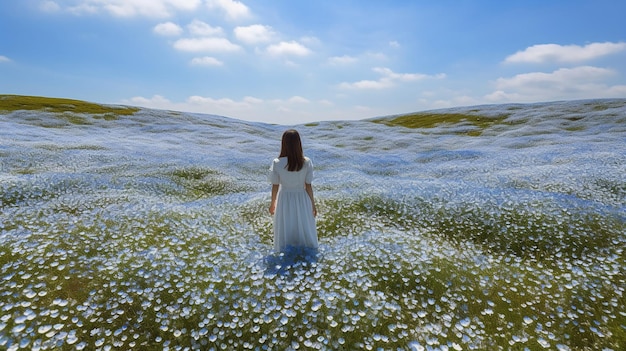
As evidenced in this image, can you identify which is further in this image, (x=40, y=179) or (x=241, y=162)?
(x=241, y=162)

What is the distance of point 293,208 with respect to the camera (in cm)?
1142

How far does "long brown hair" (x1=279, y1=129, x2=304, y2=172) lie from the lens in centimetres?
1062

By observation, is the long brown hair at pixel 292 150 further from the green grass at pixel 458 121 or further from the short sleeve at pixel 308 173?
the green grass at pixel 458 121

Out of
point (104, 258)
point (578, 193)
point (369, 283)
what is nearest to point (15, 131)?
point (104, 258)

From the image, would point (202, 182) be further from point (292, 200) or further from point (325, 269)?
point (325, 269)

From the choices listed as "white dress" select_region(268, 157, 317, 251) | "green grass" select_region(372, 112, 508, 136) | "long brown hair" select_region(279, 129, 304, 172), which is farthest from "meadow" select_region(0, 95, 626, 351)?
"green grass" select_region(372, 112, 508, 136)

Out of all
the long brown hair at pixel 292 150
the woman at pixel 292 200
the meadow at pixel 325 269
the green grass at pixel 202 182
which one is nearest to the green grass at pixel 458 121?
the green grass at pixel 202 182

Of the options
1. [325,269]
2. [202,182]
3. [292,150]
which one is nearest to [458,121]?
[202,182]

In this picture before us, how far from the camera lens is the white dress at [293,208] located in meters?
11.1

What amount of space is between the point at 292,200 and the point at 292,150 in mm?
1753

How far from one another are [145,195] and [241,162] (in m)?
14.8

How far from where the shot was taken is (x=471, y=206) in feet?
51.3

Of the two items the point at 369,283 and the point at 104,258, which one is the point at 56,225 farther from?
the point at 369,283

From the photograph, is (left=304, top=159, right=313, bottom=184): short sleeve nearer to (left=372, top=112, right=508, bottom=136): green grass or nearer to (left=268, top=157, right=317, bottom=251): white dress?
(left=268, top=157, right=317, bottom=251): white dress
